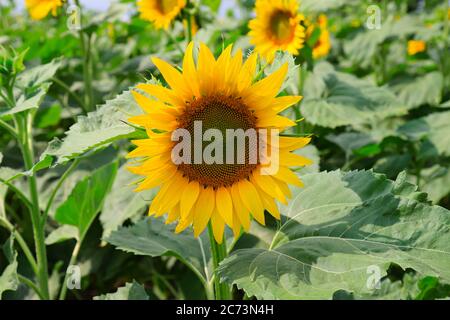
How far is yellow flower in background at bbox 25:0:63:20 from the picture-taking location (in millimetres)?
2299

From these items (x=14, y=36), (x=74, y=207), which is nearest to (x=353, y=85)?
(x=74, y=207)

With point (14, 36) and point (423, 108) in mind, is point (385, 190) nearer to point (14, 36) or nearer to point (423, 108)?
point (423, 108)

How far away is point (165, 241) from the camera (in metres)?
1.42

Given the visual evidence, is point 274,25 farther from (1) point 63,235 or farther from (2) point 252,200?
(2) point 252,200

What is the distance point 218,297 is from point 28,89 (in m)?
0.78

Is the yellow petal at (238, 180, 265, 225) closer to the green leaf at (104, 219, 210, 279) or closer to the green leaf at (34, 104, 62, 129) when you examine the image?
the green leaf at (104, 219, 210, 279)

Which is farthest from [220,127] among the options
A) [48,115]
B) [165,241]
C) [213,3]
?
[213,3]

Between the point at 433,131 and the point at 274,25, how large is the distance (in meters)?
0.68

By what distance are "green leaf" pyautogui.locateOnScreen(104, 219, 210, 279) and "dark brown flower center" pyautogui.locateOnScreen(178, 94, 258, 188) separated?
27 cm

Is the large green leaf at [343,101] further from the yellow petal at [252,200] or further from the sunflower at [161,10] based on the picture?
the yellow petal at [252,200]

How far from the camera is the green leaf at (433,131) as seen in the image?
2.10 metres

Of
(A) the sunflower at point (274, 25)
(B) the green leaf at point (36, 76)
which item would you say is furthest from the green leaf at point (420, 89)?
(B) the green leaf at point (36, 76)

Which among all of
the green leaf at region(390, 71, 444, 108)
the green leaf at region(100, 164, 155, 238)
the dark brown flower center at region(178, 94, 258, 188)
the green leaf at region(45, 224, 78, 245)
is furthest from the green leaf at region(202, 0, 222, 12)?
the dark brown flower center at region(178, 94, 258, 188)
